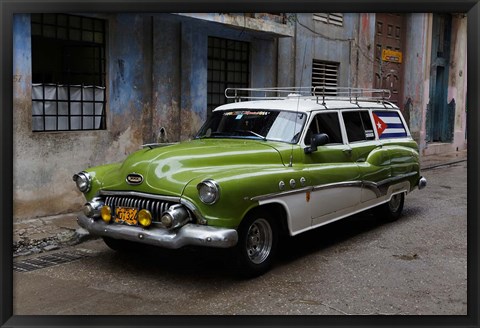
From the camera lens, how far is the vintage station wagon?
489 centimetres

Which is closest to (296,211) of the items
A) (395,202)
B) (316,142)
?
(316,142)

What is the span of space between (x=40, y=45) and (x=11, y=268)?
11.2ft

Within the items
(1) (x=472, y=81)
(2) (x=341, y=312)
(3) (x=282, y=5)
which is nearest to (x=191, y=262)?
(2) (x=341, y=312)

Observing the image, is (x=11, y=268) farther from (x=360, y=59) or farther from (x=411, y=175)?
(x=360, y=59)

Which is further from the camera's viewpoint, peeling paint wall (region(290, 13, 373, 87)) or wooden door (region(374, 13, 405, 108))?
peeling paint wall (region(290, 13, 373, 87))

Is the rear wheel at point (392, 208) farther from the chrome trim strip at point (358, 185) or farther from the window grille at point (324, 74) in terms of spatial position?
the window grille at point (324, 74)

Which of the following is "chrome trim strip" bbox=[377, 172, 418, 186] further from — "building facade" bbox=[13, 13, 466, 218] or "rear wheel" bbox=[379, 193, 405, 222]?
"building facade" bbox=[13, 13, 466, 218]

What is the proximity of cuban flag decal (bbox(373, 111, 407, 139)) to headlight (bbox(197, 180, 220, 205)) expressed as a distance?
3.52 meters

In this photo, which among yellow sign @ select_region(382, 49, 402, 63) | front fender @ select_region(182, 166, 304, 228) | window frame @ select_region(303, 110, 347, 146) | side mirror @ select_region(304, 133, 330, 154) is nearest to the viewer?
front fender @ select_region(182, 166, 304, 228)

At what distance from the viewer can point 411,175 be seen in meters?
8.10

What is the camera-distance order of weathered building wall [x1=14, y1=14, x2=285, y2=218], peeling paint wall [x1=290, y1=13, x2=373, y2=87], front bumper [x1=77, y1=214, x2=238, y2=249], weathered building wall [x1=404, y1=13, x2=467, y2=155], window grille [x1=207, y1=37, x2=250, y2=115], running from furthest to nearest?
weathered building wall [x1=404, y1=13, x2=467, y2=155], window grille [x1=207, y1=37, x2=250, y2=115], peeling paint wall [x1=290, y1=13, x2=373, y2=87], weathered building wall [x1=14, y1=14, x2=285, y2=218], front bumper [x1=77, y1=214, x2=238, y2=249]

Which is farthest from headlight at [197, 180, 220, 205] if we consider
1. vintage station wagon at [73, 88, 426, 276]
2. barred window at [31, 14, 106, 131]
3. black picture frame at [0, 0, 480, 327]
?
barred window at [31, 14, 106, 131]

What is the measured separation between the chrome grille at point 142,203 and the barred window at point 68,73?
2225 mm

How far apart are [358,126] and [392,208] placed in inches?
52.8
